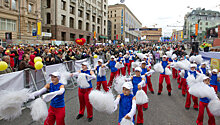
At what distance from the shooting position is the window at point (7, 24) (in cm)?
2385

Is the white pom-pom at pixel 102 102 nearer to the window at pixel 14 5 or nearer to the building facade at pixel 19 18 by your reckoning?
the building facade at pixel 19 18

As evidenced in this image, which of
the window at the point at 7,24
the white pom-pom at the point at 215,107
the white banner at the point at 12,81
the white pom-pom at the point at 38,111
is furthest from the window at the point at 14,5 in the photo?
the white pom-pom at the point at 215,107

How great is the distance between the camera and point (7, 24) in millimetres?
24703

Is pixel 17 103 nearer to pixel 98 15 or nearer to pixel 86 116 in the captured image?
pixel 86 116

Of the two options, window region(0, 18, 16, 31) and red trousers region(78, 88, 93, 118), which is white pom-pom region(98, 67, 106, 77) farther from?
window region(0, 18, 16, 31)

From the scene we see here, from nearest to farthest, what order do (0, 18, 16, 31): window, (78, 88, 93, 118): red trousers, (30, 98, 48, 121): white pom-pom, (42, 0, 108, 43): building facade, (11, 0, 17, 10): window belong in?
(30, 98, 48, 121): white pom-pom → (78, 88, 93, 118): red trousers → (0, 18, 16, 31): window → (11, 0, 17, 10): window → (42, 0, 108, 43): building facade

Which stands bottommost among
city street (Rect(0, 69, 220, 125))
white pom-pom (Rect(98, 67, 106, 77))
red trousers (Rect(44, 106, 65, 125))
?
city street (Rect(0, 69, 220, 125))

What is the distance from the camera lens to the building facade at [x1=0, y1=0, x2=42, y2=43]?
942 inches

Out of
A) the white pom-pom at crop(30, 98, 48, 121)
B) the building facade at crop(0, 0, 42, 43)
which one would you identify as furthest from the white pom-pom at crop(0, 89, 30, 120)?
the building facade at crop(0, 0, 42, 43)

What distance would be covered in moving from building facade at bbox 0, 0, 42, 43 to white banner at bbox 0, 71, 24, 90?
768 inches

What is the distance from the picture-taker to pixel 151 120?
4809mm

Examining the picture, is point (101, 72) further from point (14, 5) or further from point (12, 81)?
point (14, 5)

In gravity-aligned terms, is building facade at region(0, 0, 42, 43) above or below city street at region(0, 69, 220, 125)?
above

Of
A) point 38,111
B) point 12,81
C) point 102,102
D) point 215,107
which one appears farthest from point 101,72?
point 215,107
